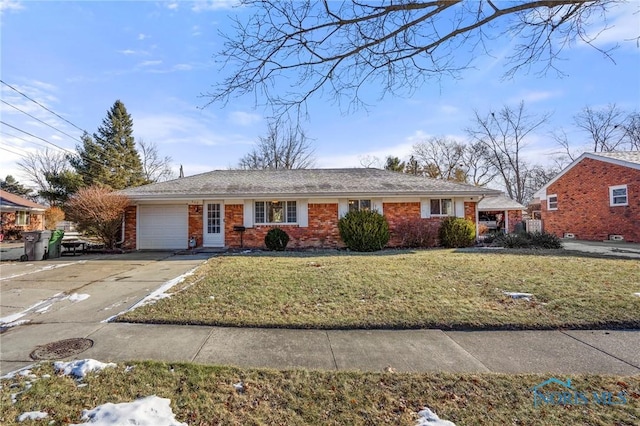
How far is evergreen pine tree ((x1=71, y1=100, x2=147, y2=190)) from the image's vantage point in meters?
27.4

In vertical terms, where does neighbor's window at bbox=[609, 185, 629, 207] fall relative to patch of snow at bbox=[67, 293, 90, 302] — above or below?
above

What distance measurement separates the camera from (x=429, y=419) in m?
2.26

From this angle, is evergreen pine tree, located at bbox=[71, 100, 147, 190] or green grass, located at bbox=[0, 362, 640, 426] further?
evergreen pine tree, located at bbox=[71, 100, 147, 190]

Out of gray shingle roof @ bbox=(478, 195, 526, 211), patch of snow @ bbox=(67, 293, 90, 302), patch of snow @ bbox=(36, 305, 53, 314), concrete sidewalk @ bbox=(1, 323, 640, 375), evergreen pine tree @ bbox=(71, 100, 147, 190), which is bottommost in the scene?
concrete sidewalk @ bbox=(1, 323, 640, 375)

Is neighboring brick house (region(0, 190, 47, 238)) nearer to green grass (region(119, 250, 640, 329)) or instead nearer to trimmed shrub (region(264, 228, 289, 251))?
trimmed shrub (region(264, 228, 289, 251))

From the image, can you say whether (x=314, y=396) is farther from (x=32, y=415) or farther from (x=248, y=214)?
(x=248, y=214)

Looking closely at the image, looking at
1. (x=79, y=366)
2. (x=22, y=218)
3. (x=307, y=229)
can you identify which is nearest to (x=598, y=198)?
(x=307, y=229)

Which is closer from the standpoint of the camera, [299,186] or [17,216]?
[299,186]

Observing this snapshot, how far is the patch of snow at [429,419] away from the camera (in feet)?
7.22

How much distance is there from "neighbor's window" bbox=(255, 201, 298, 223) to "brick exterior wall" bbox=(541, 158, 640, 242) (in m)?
16.5

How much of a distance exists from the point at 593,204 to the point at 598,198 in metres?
0.45

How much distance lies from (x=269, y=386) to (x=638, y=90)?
7.98 m

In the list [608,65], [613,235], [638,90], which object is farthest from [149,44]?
[613,235]

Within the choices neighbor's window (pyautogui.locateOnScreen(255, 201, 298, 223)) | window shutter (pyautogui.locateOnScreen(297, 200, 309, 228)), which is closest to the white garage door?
neighbor's window (pyautogui.locateOnScreen(255, 201, 298, 223))
